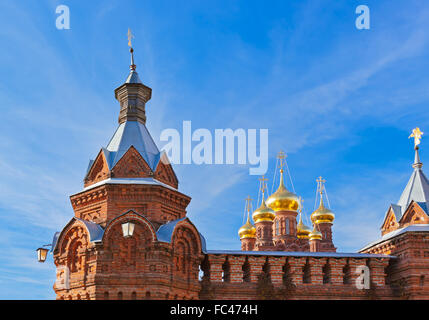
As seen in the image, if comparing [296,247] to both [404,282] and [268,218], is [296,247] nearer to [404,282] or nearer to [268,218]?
[268,218]

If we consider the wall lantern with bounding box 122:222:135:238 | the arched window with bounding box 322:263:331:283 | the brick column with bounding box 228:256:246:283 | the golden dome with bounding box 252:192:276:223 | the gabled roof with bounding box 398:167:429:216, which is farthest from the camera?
the golden dome with bounding box 252:192:276:223

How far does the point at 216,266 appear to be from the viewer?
802 inches

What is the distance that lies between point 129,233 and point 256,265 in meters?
5.42

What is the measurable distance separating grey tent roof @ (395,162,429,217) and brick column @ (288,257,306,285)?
4913mm

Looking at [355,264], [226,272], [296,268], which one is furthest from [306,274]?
[226,272]

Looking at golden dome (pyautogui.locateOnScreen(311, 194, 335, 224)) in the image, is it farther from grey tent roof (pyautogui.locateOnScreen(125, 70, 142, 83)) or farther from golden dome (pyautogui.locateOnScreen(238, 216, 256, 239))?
grey tent roof (pyautogui.locateOnScreen(125, 70, 142, 83))

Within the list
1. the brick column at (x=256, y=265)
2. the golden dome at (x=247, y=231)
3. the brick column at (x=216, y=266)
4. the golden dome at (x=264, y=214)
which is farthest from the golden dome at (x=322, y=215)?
the brick column at (x=216, y=266)

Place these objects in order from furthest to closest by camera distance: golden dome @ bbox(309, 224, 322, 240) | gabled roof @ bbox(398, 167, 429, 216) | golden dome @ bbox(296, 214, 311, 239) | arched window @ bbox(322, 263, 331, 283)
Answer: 1. golden dome @ bbox(296, 214, 311, 239)
2. golden dome @ bbox(309, 224, 322, 240)
3. gabled roof @ bbox(398, 167, 429, 216)
4. arched window @ bbox(322, 263, 331, 283)

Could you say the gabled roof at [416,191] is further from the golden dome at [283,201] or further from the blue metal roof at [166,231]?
the golden dome at [283,201]

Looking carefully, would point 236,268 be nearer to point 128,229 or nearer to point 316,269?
point 316,269

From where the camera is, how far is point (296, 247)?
135 feet

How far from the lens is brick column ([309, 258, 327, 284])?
20906mm

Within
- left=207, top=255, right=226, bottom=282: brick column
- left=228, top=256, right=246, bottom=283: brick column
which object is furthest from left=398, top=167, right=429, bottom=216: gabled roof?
left=207, top=255, right=226, bottom=282: brick column
